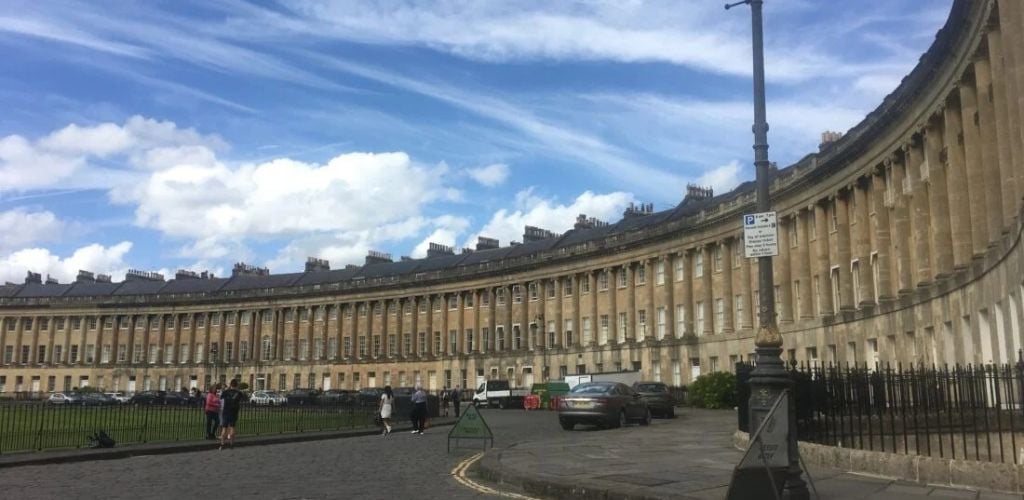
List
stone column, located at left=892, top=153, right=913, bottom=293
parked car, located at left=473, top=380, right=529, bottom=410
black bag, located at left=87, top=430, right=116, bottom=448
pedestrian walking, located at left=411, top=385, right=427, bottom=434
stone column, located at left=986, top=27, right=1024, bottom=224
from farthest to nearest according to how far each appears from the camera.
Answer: parked car, located at left=473, top=380, right=529, bottom=410, stone column, located at left=892, top=153, right=913, bottom=293, pedestrian walking, located at left=411, top=385, right=427, bottom=434, stone column, located at left=986, top=27, right=1024, bottom=224, black bag, located at left=87, top=430, right=116, bottom=448

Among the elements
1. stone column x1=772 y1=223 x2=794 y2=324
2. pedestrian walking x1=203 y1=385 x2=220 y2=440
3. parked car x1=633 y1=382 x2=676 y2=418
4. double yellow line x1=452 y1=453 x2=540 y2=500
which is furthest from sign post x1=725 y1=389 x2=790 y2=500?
stone column x1=772 y1=223 x2=794 y2=324

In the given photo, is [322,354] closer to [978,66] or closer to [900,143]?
[900,143]

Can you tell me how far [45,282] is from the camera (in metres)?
125

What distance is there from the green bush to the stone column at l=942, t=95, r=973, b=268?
17833mm

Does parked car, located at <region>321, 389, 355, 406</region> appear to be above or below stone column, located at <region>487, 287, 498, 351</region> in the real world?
below

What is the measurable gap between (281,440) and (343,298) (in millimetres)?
73521

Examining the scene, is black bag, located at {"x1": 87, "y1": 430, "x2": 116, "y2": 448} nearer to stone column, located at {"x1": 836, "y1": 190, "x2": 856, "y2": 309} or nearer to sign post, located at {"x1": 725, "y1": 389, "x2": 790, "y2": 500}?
sign post, located at {"x1": 725, "y1": 389, "x2": 790, "y2": 500}

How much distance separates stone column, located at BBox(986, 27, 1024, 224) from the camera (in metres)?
25.2

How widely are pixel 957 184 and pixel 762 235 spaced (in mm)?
25897

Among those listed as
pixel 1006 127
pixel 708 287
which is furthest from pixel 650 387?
pixel 708 287

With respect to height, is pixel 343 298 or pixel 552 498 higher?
pixel 343 298

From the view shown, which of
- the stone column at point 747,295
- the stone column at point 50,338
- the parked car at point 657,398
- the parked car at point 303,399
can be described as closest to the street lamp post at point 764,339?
the parked car at point 657,398

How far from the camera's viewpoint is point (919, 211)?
37.8 m

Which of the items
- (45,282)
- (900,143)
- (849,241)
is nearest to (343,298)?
(45,282)
